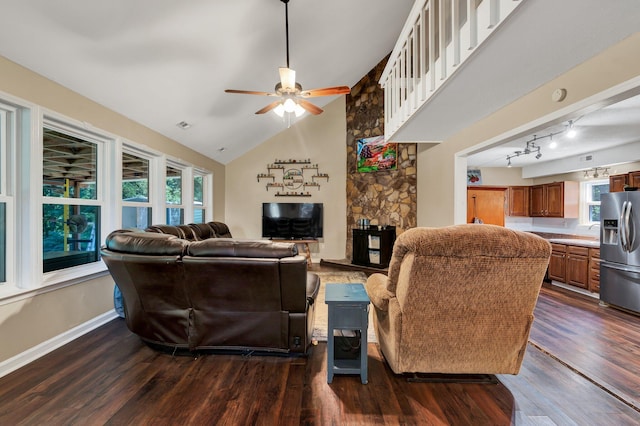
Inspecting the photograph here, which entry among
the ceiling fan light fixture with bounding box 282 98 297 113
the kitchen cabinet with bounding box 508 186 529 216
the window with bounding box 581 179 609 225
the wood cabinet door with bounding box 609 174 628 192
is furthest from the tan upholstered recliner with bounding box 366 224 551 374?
the kitchen cabinet with bounding box 508 186 529 216

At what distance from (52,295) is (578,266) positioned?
22.2 feet

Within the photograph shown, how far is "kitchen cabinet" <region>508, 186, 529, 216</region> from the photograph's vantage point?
606 cm

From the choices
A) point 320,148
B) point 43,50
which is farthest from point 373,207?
point 43,50

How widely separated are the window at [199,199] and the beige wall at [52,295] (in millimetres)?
2280

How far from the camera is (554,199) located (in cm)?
542

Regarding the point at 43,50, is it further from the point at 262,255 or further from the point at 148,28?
the point at 262,255

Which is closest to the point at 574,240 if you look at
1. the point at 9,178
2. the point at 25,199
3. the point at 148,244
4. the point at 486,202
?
the point at 486,202

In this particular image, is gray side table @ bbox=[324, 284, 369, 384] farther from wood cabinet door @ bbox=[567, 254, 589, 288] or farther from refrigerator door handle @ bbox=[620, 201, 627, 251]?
wood cabinet door @ bbox=[567, 254, 589, 288]

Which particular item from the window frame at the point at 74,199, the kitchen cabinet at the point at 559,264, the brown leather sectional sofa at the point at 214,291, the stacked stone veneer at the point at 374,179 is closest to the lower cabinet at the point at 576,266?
the kitchen cabinet at the point at 559,264

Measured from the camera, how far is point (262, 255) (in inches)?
77.2

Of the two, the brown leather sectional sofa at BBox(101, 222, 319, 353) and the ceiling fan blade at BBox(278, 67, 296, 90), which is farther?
the ceiling fan blade at BBox(278, 67, 296, 90)

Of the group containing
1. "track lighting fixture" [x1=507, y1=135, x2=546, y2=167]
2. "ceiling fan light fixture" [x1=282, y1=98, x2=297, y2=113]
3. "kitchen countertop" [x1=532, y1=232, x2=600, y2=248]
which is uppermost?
"ceiling fan light fixture" [x1=282, y1=98, x2=297, y2=113]

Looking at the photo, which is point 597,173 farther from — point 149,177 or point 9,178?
point 9,178

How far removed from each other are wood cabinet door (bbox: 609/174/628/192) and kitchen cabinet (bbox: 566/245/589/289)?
102 cm
